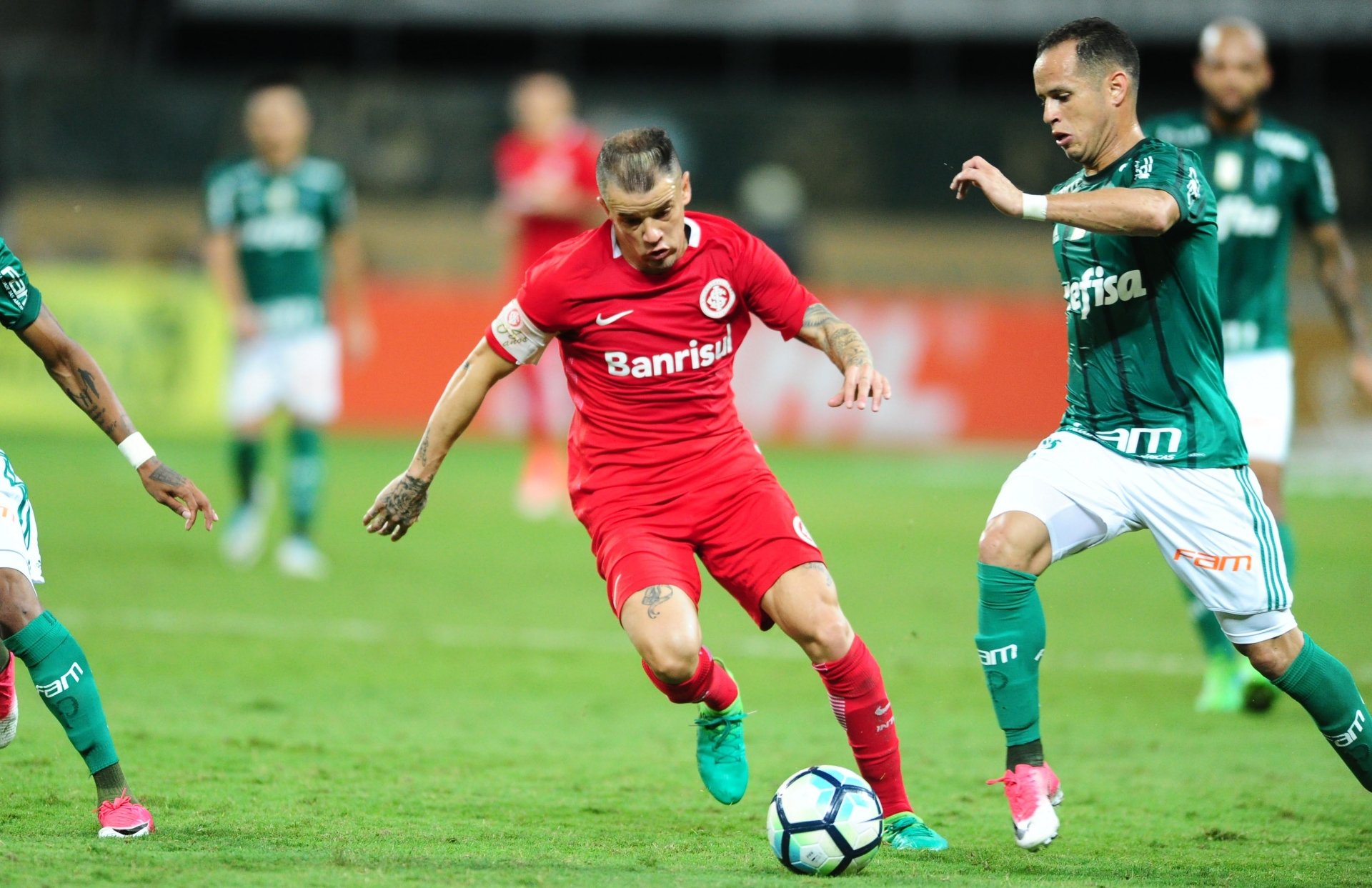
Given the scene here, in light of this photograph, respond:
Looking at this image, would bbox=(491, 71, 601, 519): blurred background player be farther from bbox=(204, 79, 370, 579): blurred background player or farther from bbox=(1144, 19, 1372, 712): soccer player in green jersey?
bbox=(1144, 19, 1372, 712): soccer player in green jersey

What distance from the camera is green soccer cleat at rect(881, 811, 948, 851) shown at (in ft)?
15.8

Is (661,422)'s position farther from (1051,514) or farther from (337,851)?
(337,851)

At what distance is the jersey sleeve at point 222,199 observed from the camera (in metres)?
11.0

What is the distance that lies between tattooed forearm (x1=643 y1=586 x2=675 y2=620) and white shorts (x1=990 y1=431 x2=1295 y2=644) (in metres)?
1.05

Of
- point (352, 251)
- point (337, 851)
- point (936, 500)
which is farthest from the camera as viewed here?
point (936, 500)

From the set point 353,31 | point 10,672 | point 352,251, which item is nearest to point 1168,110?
point 353,31

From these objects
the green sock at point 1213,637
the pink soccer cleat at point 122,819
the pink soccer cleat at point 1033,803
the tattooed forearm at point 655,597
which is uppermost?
the tattooed forearm at point 655,597

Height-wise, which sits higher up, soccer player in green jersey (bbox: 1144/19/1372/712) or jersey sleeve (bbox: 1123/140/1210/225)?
jersey sleeve (bbox: 1123/140/1210/225)

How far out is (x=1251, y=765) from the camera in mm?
6141

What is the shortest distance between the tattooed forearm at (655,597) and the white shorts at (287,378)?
640 centimetres

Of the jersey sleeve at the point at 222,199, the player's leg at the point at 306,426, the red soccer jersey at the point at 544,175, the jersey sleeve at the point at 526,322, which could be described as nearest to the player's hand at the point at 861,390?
the jersey sleeve at the point at 526,322

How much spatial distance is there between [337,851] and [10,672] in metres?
1.39

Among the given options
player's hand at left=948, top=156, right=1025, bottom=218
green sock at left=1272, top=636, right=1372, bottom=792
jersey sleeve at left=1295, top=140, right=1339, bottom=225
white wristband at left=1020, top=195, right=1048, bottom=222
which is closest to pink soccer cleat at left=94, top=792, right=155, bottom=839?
player's hand at left=948, top=156, right=1025, bottom=218

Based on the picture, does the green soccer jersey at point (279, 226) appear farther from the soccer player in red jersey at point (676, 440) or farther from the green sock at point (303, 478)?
the soccer player in red jersey at point (676, 440)
